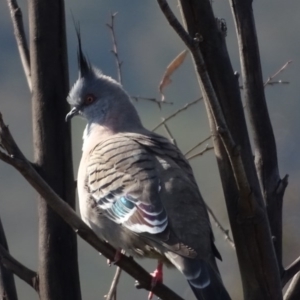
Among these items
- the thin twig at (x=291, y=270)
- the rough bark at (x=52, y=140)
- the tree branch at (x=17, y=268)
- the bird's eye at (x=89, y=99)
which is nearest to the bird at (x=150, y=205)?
the rough bark at (x=52, y=140)

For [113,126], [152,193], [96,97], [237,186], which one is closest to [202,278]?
[237,186]

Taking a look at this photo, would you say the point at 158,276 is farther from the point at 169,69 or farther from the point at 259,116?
the point at 169,69

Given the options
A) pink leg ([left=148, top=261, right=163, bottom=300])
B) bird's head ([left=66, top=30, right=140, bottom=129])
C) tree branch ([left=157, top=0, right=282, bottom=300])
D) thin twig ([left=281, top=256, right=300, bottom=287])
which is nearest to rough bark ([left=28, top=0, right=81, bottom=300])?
pink leg ([left=148, top=261, right=163, bottom=300])

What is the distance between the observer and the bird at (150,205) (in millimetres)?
2625

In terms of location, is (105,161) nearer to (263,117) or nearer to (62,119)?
(62,119)

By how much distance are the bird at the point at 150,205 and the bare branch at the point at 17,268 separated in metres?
0.40

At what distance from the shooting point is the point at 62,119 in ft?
9.84

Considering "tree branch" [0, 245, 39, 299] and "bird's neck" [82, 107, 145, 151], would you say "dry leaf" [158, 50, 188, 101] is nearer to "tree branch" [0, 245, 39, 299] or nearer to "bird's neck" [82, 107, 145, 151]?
"bird's neck" [82, 107, 145, 151]

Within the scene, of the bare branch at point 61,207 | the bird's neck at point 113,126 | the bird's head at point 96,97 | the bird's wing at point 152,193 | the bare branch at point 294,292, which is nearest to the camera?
the bare branch at point 61,207

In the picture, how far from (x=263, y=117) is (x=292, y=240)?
61.4 inches

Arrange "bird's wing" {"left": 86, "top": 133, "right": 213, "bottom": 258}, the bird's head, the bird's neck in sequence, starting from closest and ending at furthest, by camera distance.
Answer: "bird's wing" {"left": 86, "top": 133, "right": 213, "bottom": 258} < the bird's neck < the bird's head

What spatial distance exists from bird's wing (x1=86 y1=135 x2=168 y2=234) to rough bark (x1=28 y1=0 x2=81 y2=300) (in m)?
0.16

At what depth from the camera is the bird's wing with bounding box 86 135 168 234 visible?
2.80 meters

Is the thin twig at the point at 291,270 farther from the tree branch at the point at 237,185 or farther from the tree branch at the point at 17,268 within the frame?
the tree branch at the point at 17,268
